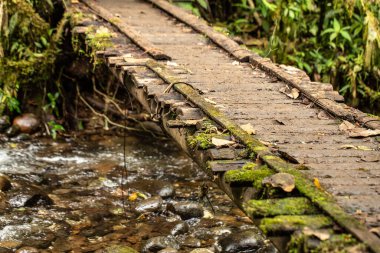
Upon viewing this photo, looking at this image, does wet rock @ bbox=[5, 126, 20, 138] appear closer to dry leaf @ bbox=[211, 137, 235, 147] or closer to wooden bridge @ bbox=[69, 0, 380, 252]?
wooden bridge @ bbox=[69, 0, 380, 252]

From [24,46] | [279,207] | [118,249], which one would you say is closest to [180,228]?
[118,249]

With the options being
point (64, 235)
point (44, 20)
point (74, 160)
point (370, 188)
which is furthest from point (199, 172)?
point (370, 188)

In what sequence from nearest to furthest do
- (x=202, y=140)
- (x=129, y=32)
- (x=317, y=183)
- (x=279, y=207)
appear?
1. (x=279, y=207)
2. (x=317, y=183)
3. (x=202, y=140)
4. (x=129, y=32)

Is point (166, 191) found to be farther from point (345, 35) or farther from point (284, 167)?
point (345, 35)

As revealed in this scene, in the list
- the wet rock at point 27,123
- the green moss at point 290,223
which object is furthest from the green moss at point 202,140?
the wet rock at point 27,123

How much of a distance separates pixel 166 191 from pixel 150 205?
15.6 inches

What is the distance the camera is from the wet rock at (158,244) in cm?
485

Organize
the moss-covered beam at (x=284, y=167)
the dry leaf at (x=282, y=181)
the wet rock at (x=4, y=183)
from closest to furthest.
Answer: the moss-covered beam at (x=284, y=167)
the dry leaf at (x=282, y=181)
the wet rock at (x=4, y=183)

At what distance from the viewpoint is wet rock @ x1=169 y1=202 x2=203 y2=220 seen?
5.57 metres

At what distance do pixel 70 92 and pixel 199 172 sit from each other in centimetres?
247

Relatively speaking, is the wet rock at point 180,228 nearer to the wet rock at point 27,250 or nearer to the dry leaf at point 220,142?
the wet rock at point 27,250

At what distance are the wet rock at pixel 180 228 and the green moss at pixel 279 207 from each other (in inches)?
89.3

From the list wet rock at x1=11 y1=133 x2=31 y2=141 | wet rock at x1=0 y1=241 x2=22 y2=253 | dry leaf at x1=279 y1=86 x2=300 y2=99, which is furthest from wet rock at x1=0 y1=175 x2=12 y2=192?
dry leaf at x1=279 y1=86 x2=300 y2=99

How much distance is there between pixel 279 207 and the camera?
298cm
